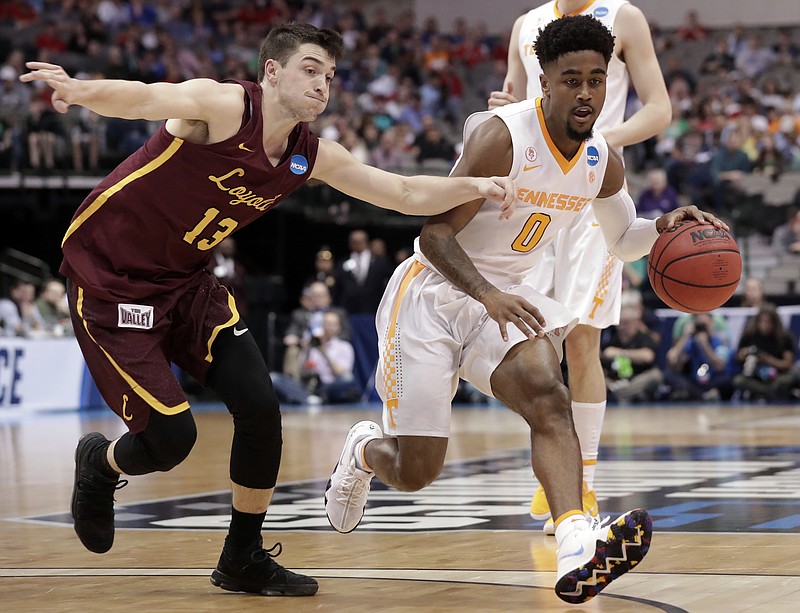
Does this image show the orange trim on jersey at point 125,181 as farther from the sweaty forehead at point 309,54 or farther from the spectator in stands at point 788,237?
the spectator in stands at point 788,237


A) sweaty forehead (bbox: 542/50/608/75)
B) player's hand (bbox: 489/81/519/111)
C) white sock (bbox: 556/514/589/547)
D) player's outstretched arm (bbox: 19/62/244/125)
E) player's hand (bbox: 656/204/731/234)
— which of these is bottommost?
white sock (bbox: 556/514/589/547)

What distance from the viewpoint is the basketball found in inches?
193

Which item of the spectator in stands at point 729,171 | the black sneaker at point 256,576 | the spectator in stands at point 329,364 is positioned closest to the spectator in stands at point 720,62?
the spectator in stands at point 729,171

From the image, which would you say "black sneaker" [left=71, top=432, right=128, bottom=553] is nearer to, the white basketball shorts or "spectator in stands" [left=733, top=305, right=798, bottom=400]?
the white basketball shorts

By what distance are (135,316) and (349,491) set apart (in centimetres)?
121

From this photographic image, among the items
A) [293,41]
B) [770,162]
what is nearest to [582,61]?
[293,41]

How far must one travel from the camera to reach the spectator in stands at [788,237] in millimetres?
16797

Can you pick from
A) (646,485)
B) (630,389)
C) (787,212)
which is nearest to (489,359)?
(646,485)

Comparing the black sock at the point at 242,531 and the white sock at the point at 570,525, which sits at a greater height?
the white sock at the point at 570,525

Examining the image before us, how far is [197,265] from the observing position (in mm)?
4672

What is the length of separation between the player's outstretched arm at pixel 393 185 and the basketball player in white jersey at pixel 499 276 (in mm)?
123

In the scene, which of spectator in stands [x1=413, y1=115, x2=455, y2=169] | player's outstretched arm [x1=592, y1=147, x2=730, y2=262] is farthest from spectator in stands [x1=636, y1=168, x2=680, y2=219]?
player's outstretched arm [x1=592, y1=147, x2=730, y2=262]

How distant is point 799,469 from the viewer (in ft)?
25.9

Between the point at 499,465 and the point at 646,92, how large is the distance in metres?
3.19
